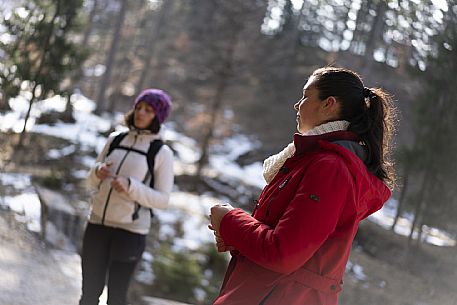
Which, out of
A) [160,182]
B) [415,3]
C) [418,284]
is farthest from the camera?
[418,284]

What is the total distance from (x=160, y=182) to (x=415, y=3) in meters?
4.50

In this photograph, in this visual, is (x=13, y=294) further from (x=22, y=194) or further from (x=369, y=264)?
(x=369, y=264)

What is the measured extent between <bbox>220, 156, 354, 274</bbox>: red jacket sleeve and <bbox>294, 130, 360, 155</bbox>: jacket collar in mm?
105

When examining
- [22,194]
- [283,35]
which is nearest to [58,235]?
[22,194]

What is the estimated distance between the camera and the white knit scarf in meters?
1.64

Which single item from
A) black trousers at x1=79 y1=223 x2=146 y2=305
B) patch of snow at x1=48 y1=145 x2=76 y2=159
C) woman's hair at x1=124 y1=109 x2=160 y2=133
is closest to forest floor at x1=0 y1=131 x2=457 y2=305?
black trousers at x1=79 y1=223 x2=146 y2=305

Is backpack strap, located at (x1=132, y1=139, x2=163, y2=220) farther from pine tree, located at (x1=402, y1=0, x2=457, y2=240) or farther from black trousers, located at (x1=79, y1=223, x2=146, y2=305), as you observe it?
pine tree, located at (x1=402, y1=0, x2=457, y2=240)

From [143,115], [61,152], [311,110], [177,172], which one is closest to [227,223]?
[311,110]

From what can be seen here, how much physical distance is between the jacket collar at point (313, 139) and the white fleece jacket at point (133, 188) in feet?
5.94

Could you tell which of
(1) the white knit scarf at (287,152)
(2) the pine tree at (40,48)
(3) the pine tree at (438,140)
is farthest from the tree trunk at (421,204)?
(2) the pine tree at (40,48)

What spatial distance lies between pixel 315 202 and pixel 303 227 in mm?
74

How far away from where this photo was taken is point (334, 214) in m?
1.45

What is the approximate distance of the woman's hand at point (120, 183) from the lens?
323 centimetres

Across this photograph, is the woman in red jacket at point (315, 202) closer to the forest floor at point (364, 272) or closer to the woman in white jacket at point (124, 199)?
the woman in white jacket at point (124, 199)
